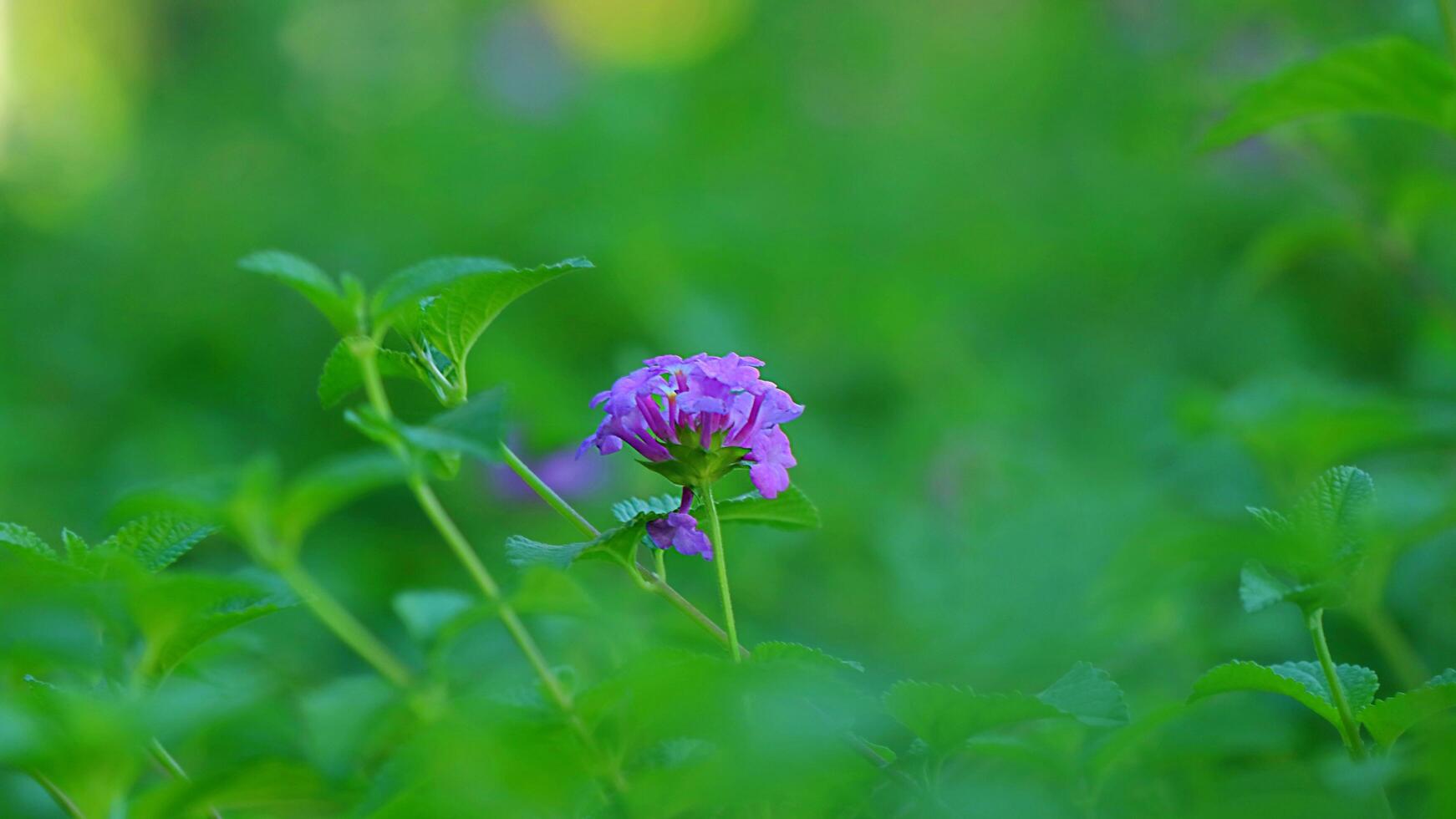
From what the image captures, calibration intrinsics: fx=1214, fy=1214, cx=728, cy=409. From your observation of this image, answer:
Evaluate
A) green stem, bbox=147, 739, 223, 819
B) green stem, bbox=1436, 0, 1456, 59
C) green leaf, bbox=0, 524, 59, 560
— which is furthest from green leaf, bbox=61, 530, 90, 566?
green stem, bbox=1436, 0, 1456, 59

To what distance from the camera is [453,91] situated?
16.4 feet

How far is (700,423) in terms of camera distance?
96 cm

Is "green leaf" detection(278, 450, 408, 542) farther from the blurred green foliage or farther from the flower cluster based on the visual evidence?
the flower cluster

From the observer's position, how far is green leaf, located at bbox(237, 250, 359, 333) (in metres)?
0.80

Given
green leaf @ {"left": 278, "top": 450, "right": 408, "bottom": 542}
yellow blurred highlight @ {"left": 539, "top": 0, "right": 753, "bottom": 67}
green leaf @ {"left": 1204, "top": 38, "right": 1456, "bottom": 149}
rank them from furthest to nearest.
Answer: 1. yellow blurred highlight @ {"left": 539, "top": 0, "right": 753, "bottom": 67}
2. green leaf @ {"left": 1204, "top": 38, "right": 1456, "bottom": 149}
3. green leaf @ {"left": 278, "top": 450, "right": 408, "bottom": 542}

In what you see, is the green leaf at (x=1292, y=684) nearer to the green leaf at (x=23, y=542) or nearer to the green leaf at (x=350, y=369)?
the green leaf at (x=350, y=369)

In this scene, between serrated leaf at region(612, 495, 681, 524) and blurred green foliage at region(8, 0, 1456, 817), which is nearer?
blurred green foliage at region(8, 0, 1456, 817)

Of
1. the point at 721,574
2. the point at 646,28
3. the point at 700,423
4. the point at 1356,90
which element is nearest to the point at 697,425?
the point at 700,423

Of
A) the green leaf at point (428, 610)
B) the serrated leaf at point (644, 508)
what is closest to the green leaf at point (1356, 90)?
the serrated leaf at point (644, 508)

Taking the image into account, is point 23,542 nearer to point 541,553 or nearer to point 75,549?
point 75,549

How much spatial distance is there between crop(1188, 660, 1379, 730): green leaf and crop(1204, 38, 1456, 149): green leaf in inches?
24.2

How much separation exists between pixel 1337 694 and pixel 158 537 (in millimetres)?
864

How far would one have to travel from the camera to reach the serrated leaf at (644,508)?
3.10 feet

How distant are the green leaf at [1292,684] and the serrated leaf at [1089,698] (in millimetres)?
68
